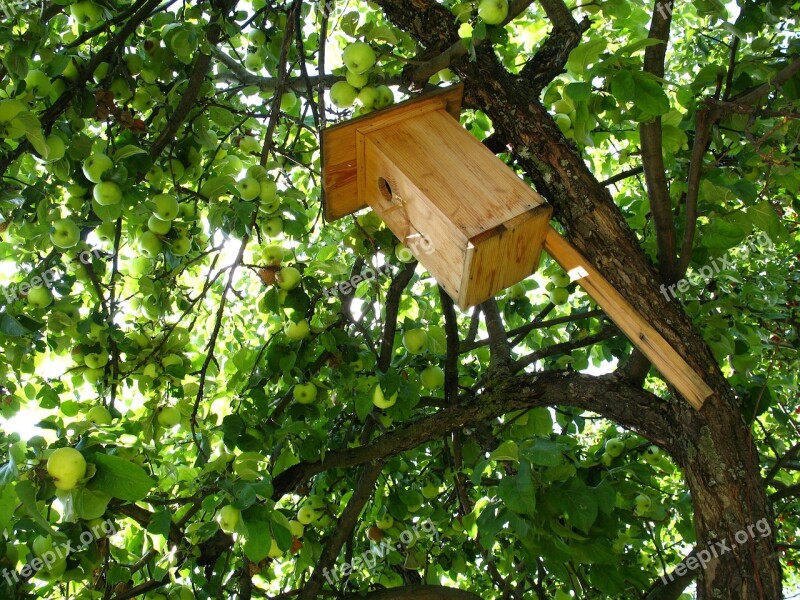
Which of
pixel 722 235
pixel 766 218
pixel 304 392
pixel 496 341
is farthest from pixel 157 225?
pixel 766 218

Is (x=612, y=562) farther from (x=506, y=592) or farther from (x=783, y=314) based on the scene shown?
(x=783, y=314)

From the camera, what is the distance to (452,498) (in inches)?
149

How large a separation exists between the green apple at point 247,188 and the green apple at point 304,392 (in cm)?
78

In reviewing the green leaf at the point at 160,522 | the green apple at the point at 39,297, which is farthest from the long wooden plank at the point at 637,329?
the green apple at the point at 39,297

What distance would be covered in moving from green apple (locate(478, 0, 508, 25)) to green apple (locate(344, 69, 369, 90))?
1.51 feet

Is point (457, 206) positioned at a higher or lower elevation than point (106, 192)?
lower

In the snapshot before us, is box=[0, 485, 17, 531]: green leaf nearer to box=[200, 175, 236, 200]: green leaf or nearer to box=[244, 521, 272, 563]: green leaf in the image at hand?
box=[244, 521, 272, 563]: green leaf

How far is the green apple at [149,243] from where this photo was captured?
267cm

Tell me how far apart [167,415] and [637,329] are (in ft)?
5.83

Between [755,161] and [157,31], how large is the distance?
2.37 m

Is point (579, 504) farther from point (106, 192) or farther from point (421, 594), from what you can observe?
point (106, 192)

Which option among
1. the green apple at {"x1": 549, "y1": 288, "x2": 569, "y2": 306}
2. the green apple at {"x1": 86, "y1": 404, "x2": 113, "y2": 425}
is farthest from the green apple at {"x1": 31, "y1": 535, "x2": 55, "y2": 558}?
the green apple at {"x1": 549, "y1": 288, "x2": 569, "y2": 306}

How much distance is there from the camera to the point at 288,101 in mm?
3383

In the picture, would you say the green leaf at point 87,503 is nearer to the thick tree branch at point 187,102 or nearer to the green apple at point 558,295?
the thick tree branch at point 187,102
